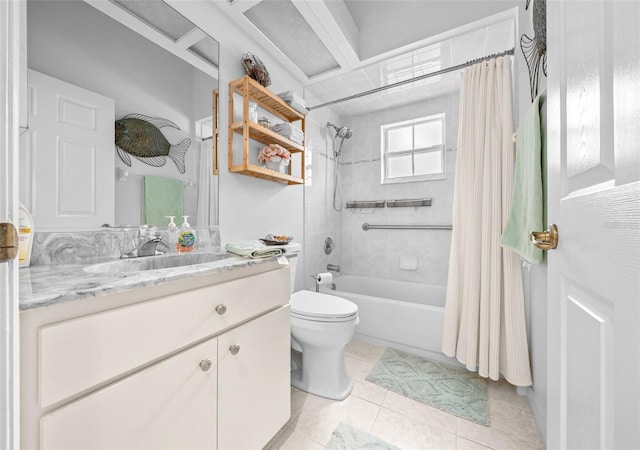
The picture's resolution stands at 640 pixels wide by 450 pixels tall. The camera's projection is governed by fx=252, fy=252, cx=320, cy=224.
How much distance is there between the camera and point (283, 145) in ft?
6.28

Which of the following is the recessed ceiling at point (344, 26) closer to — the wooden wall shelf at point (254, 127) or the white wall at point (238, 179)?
the white wall at point (238, 179)

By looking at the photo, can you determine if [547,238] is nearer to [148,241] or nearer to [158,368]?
[158,368]

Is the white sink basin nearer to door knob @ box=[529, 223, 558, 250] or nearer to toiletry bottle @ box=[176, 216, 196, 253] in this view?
toiletry bottle @ box=[176, 216, 196, 253]

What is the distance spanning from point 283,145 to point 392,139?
1.57 metres

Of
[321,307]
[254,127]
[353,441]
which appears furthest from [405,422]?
[254,127]

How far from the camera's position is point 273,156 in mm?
1776

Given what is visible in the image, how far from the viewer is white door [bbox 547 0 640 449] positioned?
33 centimetres

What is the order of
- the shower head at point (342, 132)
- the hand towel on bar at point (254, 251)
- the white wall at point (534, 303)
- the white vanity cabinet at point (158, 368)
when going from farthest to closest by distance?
the shower head at point (342, 132), the white wall at point (534, 303), the hand towel on bar at point (254, 251), the white vanity cabinet at point (158, 368)

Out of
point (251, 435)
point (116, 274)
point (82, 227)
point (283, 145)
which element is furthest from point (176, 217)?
point (251, 435)

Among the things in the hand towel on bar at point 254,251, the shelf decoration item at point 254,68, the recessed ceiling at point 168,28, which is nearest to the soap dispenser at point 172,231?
the hand towel on bar at point 254,251

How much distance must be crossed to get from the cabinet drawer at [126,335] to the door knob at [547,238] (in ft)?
2.93

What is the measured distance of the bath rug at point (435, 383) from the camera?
1396 mm

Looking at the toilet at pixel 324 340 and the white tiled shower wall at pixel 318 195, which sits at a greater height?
the white tiled shower wall at pixel 318 195

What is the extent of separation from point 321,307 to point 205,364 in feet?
2.72
